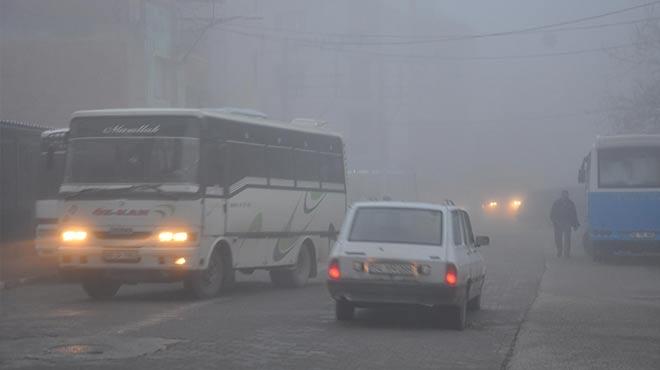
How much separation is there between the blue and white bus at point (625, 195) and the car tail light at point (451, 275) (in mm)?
16405

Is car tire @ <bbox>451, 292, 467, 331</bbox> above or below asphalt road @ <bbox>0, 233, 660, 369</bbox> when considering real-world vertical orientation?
above

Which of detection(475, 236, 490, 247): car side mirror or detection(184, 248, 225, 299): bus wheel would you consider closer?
detection(475, 236, 490, 247): car side mirror

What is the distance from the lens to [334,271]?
13.2m

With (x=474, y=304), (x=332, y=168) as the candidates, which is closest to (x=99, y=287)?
(x=474, y=304)

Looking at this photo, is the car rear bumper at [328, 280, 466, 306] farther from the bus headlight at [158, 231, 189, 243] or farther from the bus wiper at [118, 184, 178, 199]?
the bus wiper at [118, 184, 178, 199]

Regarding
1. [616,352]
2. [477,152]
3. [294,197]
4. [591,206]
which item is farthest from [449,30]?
[616,352]

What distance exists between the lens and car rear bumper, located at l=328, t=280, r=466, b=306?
12875 millimetres

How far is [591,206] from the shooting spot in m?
28.7

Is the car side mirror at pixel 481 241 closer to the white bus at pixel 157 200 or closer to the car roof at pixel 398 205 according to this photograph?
the car roof at pixel 398 205

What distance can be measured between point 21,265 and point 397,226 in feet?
40.9

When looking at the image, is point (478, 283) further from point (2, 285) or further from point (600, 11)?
point (600, 11)

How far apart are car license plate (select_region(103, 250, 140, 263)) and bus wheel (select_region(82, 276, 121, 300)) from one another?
0.63 meters

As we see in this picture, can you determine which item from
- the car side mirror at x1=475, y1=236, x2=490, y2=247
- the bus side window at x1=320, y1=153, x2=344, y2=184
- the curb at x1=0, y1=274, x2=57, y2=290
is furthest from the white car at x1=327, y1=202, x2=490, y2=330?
the curb at x1=0, y1=274, x2=57, y2=290

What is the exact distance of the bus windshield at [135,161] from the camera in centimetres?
1636
